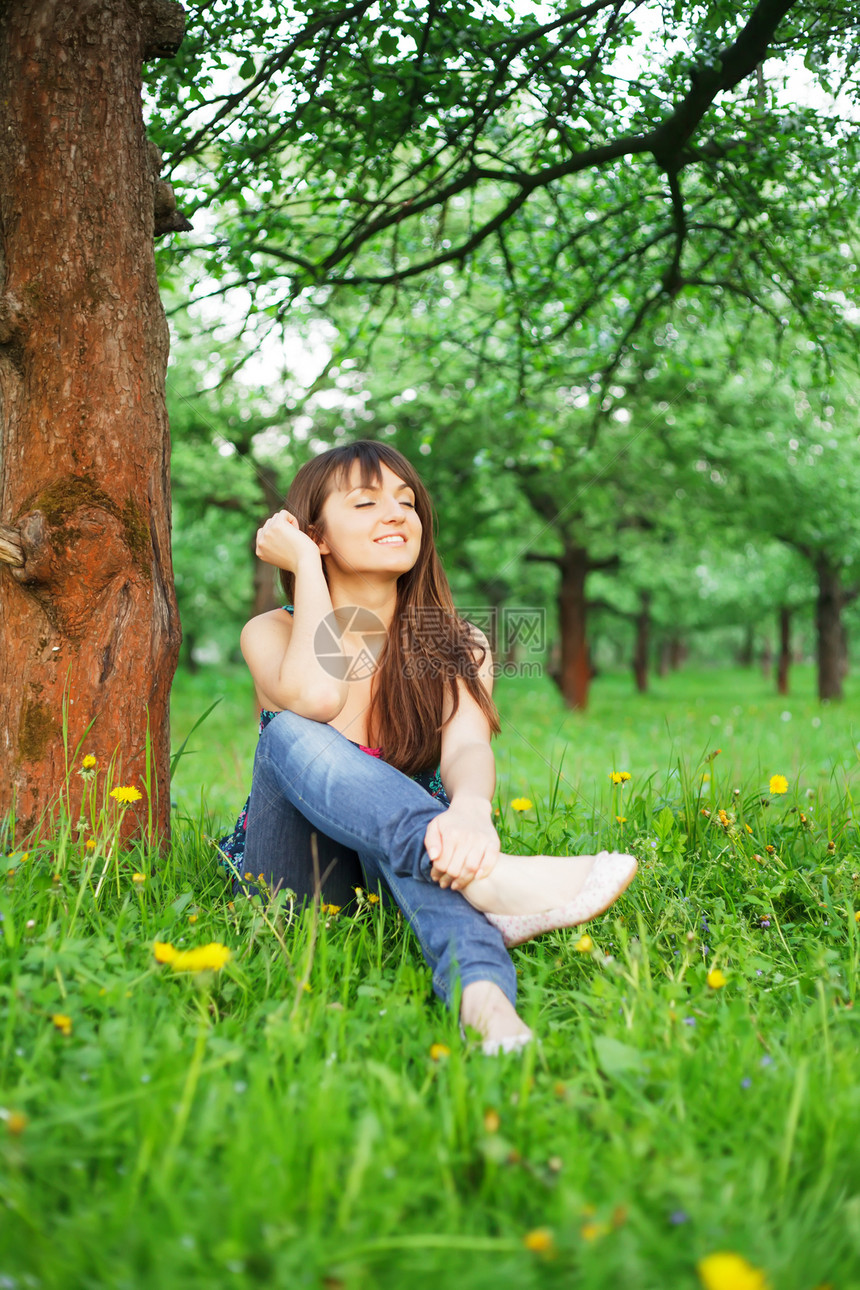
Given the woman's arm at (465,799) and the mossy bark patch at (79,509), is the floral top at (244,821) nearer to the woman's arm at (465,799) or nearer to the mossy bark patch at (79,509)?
the woman's arm at (465,799)

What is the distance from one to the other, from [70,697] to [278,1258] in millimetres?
1715

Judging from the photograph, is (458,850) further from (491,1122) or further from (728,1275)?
(728,1275)

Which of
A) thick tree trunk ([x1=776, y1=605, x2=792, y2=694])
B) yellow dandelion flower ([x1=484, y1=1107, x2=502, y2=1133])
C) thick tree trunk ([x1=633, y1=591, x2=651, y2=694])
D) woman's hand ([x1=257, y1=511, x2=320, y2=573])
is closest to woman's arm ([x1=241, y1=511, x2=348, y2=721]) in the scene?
woman's hand ([x1=257, y1=511, x2=320, y2=573])

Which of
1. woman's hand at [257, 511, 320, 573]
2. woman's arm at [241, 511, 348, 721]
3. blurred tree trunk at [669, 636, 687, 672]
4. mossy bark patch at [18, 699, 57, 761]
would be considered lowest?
blurred tree trunk at [669, 636, 687, 672]

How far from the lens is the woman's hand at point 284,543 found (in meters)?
2.45

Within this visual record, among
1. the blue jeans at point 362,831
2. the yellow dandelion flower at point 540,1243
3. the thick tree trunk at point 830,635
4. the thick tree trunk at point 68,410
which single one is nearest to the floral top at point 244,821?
the blue jeans at point 362,831

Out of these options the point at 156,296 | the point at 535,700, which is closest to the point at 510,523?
the point at 535,700

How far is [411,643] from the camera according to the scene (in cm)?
259

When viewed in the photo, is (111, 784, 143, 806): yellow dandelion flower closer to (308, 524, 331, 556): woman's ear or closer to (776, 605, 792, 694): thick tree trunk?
(308, 524, 331, 556): woman's ear

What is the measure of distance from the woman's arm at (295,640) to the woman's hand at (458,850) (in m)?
0.51

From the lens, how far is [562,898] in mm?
1920

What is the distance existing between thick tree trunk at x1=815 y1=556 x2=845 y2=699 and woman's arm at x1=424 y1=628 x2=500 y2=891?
1370 cm

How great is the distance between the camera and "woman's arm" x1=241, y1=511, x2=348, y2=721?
223 cm

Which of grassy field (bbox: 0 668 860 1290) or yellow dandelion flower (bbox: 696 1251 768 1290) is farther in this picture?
grassy field (bbox: 0 668 860 1290)
